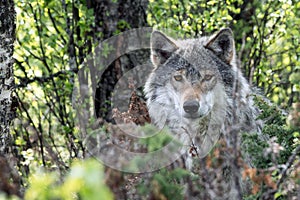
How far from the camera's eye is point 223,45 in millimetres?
5555

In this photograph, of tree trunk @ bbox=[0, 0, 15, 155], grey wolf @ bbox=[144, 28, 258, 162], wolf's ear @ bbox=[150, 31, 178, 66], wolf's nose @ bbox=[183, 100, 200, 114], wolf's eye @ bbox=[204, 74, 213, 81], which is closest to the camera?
tree trunk @ bbox=[0, 0, 15, 155]

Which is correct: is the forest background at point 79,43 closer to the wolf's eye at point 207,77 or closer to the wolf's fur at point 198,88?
the wolf's fur at point 198,88

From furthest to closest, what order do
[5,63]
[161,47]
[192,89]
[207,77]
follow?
1. [161,47]
2. [207,77]
3. [192,89]
4. [5,63]

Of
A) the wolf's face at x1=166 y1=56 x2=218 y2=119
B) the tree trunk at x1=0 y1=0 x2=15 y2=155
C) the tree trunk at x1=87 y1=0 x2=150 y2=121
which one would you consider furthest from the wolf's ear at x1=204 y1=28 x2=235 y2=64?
the tree trunk at x1=87 y1=0 x2=150 y2=121

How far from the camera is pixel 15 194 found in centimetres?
276

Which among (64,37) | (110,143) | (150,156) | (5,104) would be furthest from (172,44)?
(64,37)

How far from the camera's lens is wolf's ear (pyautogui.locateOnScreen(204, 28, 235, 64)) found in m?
5.50

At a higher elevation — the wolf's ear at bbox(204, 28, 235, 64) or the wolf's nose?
the wolf's ear at bbox(204, 28, 235, 64)

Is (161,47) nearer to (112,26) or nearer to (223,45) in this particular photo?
(223,45)

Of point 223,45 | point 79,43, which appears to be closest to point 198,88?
point 223,45

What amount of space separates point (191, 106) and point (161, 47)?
3.01 feet

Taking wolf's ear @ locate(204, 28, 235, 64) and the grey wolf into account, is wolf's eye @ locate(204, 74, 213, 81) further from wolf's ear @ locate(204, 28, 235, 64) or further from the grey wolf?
wolf's ear @ locate(204, 28, 235, 64)

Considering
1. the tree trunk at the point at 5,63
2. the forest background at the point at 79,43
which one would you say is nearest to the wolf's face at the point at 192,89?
the forest background at the point at 79,43

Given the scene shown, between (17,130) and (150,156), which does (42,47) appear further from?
(150,156)
